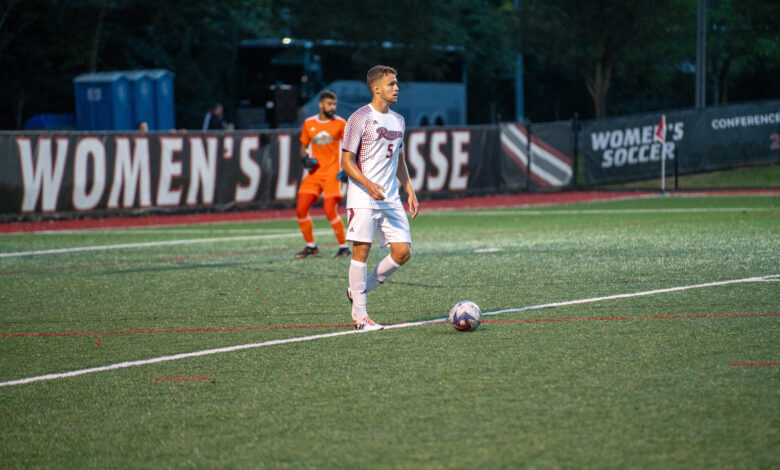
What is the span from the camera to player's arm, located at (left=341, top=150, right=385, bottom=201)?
8.21 metres

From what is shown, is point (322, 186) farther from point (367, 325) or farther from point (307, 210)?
point (367, 325)

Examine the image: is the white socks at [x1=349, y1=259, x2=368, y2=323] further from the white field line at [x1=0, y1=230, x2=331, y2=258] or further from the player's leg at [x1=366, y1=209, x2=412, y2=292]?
the white field line at [x1=0, y1=230, x2=331, y2=258]

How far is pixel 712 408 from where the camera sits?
18.3ft

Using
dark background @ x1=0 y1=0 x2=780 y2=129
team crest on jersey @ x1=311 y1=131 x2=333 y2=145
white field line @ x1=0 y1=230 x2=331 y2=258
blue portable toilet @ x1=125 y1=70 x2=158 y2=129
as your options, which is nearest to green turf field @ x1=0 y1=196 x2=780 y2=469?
team crest on jersey @ x1=311 y1=131 x2=333 y2=145

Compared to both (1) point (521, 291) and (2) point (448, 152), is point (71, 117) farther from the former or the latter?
(1) point (521, 291)

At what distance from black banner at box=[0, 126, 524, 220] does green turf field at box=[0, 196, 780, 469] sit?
7330 millimetres

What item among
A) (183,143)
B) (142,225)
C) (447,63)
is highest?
(447,63)

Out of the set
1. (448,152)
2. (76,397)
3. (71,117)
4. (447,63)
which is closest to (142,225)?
(448,152)

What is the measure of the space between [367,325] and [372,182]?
1.12 m

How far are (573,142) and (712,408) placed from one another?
22025 mm

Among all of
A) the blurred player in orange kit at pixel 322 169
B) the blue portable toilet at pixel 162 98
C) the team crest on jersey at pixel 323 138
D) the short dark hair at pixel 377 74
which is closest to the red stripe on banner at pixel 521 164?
the blue portable toilet at pixel 162 98

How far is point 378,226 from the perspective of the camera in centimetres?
855

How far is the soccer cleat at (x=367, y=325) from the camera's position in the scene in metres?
8.25

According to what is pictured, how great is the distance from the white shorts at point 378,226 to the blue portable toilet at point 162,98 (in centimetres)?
2730
